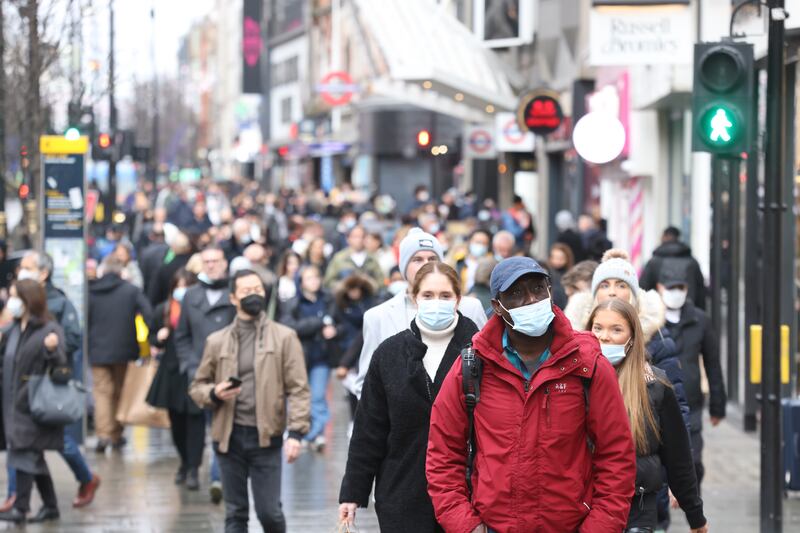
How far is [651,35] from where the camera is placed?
15820mm

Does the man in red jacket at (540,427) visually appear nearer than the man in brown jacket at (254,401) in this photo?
Yes

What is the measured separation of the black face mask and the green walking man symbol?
2.92m

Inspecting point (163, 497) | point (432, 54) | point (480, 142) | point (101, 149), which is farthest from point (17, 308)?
point (480, 142)

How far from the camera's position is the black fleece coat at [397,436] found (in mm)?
6742

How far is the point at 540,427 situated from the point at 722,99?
16.7 ft

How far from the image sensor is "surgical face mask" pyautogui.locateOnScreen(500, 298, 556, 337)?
219 inches

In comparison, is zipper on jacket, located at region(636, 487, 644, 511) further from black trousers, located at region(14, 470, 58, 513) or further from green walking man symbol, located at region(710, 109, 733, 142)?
black trousers, located at region(14, 470, 58, 513)

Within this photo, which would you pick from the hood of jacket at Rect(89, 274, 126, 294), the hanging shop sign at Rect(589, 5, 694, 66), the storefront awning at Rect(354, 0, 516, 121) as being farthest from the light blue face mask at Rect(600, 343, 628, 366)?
the storefront awning at Rect(354, 0, 516, 121)

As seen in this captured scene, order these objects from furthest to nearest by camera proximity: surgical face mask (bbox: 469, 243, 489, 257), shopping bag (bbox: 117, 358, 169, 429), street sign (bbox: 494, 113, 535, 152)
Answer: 1. street sign (bbox: 494, 113, 535, 152)
2. surgical face mask (bbox: 469, 243, 489, 257)
3. shopping bag (bbox: 117, 358, 169, 429)

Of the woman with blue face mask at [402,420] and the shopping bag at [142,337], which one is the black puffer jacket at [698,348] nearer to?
the woman with blue face mask at [402,420]

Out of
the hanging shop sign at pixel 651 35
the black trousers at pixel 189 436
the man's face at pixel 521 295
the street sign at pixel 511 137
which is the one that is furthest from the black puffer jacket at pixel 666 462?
the street sign at pixel 511 137

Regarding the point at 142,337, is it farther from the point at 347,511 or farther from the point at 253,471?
the point at 347,511

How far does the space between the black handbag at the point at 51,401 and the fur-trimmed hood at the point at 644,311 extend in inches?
155

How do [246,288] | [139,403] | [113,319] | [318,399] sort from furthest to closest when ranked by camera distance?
1. [318,399]
2. [113,319]
3. [139,403]
4. [246,288]
